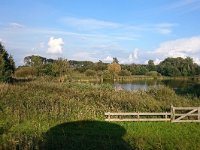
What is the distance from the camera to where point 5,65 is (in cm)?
5350

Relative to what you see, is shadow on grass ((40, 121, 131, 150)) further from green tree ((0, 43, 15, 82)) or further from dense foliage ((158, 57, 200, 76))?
dense foliage ((158, 57, 200, 76))

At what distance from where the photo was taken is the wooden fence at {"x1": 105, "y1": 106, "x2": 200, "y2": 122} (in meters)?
22.1

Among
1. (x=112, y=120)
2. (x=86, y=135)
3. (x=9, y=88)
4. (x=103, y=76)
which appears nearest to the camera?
(x=86, y=135)

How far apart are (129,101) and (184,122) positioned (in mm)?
6633

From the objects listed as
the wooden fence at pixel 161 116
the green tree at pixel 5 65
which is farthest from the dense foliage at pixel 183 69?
the wooden fence at pixel 161 116

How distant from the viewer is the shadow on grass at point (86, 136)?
14827mm

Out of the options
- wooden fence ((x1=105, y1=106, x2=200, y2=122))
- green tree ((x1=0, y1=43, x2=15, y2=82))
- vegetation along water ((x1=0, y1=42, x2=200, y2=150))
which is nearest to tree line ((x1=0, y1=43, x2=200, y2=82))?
green tree ((x1=0, y1=43, x2=15, y2=82))

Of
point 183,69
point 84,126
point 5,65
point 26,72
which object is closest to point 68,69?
point 26,72

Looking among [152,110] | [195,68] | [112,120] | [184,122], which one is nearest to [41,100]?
[112,120]

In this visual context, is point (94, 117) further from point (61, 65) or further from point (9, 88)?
point (61, 65)

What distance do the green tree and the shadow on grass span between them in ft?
97.8

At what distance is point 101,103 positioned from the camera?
26641mm

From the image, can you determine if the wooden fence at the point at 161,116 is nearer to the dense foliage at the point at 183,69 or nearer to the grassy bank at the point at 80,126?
the grassy bank at the point at 80,126

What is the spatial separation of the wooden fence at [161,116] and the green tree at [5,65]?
29172 mm
